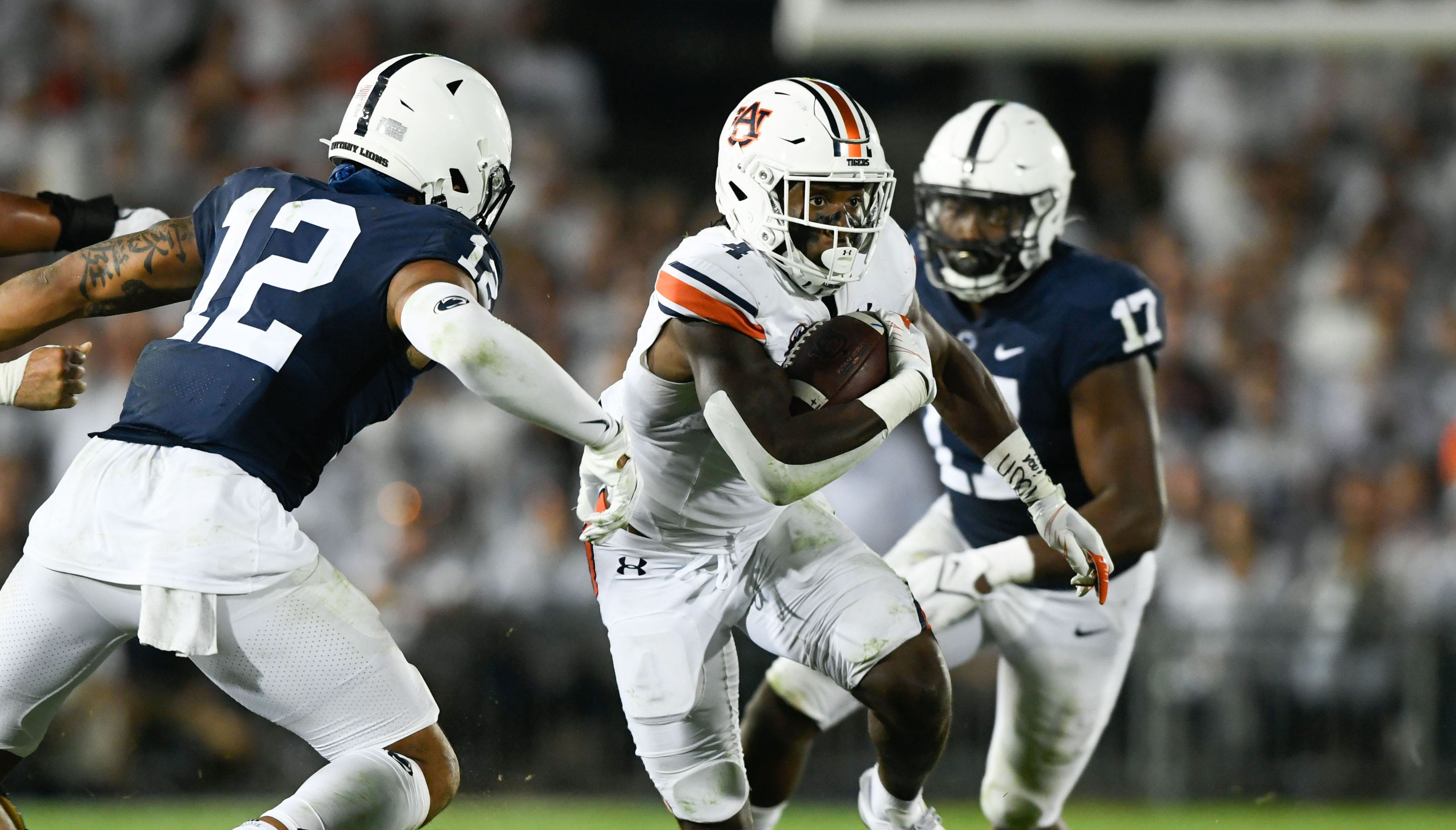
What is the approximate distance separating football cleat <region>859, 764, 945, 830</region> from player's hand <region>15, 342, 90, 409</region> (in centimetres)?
208

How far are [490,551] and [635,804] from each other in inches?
56.5

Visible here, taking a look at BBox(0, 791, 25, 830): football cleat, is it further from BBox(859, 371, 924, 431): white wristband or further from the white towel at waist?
BBox(859, 371, 924, 431): white wristband

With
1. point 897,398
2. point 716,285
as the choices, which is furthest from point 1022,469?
point 716,285

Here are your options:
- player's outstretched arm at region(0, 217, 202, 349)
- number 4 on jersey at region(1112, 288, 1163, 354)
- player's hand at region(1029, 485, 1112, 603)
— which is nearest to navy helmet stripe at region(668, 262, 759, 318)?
player's hand at region(1029, 485, 1112, 603)

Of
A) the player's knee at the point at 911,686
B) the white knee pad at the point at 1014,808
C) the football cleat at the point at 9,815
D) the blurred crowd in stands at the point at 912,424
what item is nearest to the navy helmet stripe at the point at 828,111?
the player's knee at the point at 911,686

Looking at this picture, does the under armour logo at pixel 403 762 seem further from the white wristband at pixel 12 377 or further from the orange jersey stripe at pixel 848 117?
the orange jersey stripe at pixel 848 117

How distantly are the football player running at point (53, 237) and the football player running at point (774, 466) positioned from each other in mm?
1257

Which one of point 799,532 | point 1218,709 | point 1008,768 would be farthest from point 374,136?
point 1218,709

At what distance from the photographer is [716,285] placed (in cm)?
357

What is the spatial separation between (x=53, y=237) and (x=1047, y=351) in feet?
8.66

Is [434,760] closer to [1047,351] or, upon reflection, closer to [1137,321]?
[1047,351]

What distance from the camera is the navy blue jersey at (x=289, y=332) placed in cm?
332

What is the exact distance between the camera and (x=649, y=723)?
12.7 feet

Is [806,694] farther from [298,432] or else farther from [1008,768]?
[298,432]
